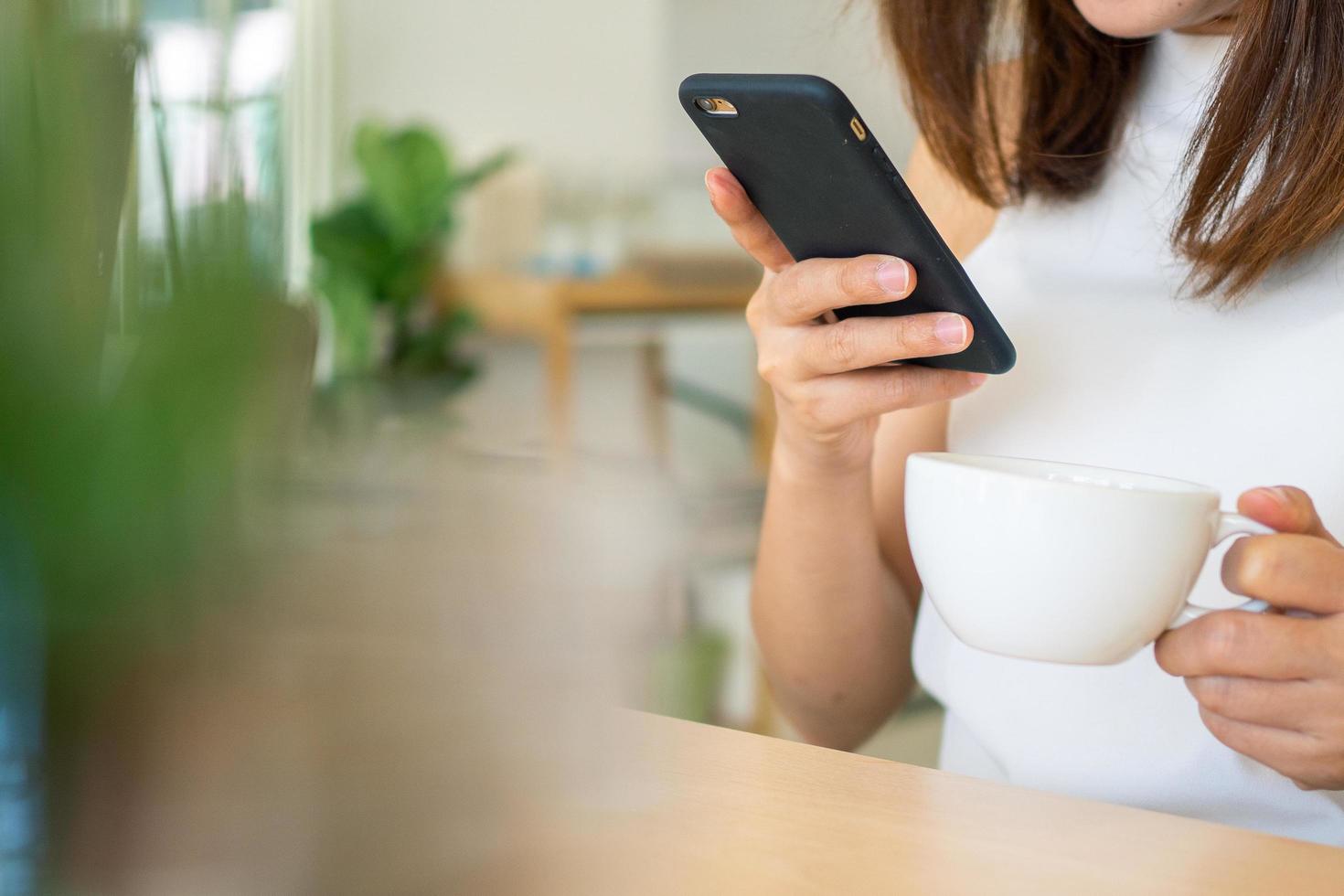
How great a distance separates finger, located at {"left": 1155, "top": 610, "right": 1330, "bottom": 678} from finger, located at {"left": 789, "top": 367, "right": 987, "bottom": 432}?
0.15 meters

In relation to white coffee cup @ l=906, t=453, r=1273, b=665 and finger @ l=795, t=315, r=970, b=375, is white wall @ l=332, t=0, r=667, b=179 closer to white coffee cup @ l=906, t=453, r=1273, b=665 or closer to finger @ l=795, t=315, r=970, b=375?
finger @ l=795, t=315, r=970, b=375

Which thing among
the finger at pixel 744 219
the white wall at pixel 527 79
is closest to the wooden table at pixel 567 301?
the white wall at pixel 527 79

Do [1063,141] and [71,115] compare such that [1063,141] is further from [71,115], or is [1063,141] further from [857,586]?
[71,115]

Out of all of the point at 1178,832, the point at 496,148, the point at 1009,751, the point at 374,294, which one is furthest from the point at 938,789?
the point at 496,148

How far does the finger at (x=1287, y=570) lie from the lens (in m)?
0.37

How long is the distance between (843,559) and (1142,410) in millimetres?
177

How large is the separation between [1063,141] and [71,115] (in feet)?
2.08

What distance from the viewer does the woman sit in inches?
18.0

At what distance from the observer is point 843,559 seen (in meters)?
0.67

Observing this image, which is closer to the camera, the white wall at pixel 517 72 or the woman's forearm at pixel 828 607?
the woman's forearm at pixel 828 607

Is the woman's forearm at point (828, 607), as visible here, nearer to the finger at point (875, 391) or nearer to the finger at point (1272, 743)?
the finger at point (875, 391)

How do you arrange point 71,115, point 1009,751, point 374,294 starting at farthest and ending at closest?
point 374,294, point 1009,751, point 71,115

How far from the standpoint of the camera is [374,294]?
302 centimetres

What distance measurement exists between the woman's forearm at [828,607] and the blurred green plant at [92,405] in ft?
1.70
